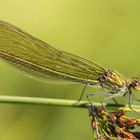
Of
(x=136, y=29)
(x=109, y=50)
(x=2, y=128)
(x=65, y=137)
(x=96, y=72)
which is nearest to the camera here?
(x=96, y=72)

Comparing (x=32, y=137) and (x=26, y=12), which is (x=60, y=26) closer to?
(x=26, y=12)

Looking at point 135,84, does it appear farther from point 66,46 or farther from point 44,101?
point 66,46

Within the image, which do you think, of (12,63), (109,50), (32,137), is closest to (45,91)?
(32,137)

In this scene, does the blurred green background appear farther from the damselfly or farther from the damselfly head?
the damselfly head

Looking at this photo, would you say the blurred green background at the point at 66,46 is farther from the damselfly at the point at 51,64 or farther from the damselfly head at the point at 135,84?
the damselfly head at the point at 135,84

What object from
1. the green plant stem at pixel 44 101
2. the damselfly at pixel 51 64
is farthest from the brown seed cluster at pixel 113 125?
the damselfly at pixel 51 64

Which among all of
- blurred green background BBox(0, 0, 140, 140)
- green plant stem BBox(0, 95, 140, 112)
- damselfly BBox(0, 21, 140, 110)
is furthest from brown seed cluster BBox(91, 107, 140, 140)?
blurred green background BBox(0, 0, 140, 140)
